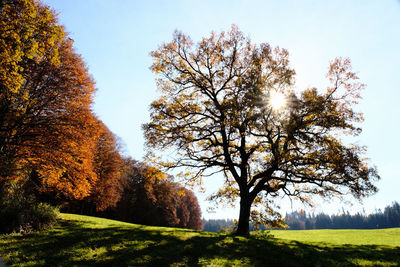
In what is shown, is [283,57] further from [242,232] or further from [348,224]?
[348,224]

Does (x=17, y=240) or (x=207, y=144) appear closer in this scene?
(x=17, y=240)

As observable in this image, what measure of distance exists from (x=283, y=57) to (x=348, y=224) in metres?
216

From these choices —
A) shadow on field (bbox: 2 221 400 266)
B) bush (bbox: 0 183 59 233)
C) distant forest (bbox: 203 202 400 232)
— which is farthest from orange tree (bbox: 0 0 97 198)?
distant forest (bbox: 203 202 400 232)

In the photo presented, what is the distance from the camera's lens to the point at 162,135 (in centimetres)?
1755

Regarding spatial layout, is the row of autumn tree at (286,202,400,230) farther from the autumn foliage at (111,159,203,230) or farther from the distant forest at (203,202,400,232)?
the autumn foliage at (111,159,203,230)

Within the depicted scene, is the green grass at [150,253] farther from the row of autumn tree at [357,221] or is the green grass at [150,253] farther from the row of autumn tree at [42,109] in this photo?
the row of autumn tree at [357,221]

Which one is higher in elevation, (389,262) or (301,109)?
(301,109)

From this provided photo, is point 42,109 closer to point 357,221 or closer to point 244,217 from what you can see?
point 244,217

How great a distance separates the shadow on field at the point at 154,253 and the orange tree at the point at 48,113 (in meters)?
5.34

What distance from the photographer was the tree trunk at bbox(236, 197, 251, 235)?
54.9 ft

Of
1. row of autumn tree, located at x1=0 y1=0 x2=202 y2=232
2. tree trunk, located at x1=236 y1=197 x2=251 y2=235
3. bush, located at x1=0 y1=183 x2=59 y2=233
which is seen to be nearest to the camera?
bush, located at x1=0 y1=183 x2=59 y2=233

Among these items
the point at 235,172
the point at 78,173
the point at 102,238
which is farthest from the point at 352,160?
the point at 78,173

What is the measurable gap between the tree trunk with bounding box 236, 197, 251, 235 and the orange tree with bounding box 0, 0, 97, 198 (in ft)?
42.2

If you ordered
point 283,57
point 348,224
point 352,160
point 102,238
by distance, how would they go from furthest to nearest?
point 348,224 → point 283,57 → point 352,160 → point 102,238
